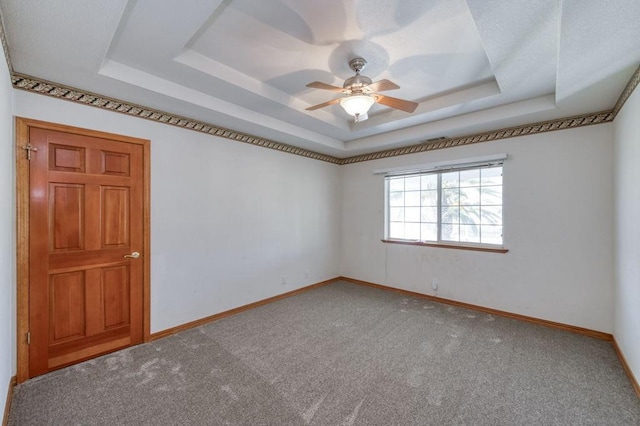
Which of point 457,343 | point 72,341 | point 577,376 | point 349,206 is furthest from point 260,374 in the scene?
point 349,206

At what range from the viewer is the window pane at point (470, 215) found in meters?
3.76

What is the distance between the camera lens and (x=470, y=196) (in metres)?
3.81

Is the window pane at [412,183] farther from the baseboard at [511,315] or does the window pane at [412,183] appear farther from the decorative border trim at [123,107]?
the decorative border trim at [123,107]

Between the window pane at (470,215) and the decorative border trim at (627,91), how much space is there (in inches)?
63.1

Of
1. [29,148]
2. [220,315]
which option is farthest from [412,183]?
[29,148]

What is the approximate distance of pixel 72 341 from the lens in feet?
7.83

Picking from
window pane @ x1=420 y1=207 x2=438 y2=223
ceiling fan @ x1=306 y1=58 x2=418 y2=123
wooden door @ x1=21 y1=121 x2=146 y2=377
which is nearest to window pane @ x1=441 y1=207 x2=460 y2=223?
window pane @ x1=420 y1=207 x2=438 y2=223

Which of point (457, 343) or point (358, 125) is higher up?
point (358, 125)

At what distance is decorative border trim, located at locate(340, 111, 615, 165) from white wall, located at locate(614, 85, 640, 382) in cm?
21

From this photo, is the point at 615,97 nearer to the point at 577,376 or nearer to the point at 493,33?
the point at 493,33

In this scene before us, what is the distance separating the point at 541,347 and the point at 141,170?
168 inches

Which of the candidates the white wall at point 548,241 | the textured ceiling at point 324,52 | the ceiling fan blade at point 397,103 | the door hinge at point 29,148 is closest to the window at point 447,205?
the white wall at point 548,241

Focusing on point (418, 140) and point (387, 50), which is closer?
point (387, 50)

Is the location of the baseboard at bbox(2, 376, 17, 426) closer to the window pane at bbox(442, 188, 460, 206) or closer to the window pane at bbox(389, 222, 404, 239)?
the window pane at bbox(389, 222, 404, 239)
